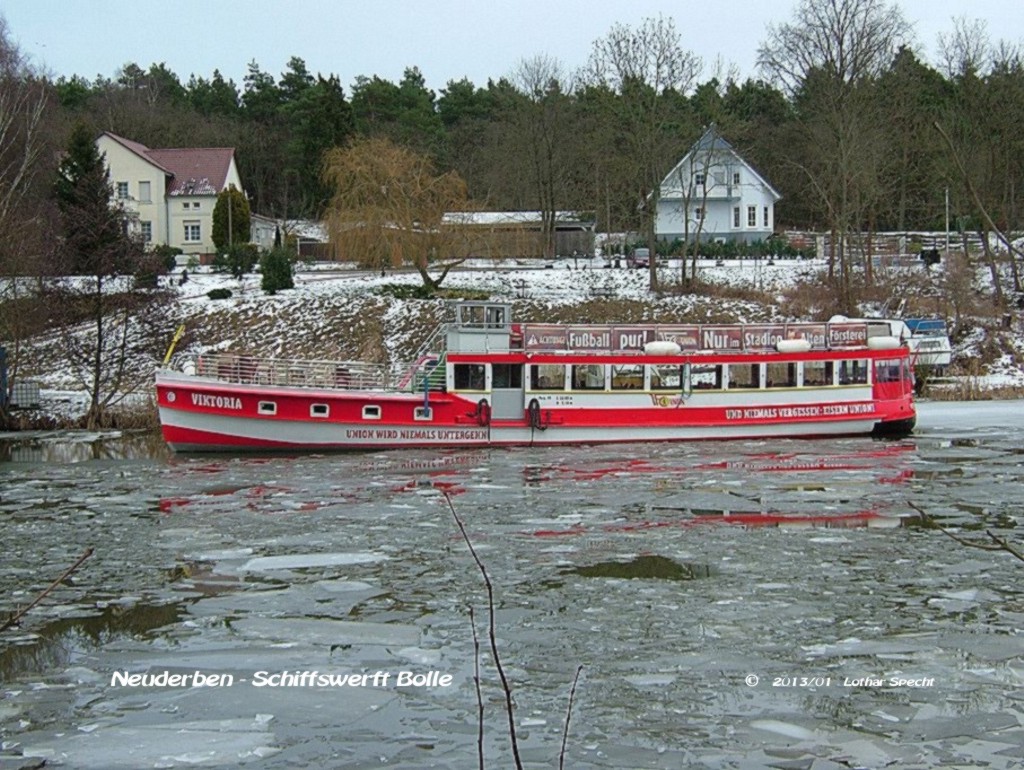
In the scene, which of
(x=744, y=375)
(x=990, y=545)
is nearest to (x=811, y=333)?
(x=744, y=375)

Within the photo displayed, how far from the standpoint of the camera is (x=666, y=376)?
29844 mm

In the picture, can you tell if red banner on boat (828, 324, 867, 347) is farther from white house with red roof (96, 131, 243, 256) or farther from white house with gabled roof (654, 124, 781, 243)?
white house with red roof (96, 131, 243, 256)

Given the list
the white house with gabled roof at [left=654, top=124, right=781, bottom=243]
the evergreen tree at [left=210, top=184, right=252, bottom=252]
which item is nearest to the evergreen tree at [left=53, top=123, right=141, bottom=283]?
the evergreen tree at [left=210, top=184, right=252, bottom=252]

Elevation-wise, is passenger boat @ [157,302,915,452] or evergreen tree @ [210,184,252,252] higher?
evergreen tree @ [210,184,252,252]

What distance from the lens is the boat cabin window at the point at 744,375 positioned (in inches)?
1179

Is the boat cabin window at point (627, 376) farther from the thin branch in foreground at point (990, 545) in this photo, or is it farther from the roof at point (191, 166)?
the roof at point (191, 166)

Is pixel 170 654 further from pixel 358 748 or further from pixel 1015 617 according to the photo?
pixel 1015 617

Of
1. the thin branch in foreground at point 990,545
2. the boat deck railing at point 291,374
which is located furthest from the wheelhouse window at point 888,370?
the thin branch in foreground at point 990,545

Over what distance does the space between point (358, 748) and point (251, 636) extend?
128 inches

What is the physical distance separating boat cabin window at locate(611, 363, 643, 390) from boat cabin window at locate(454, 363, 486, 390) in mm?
3192

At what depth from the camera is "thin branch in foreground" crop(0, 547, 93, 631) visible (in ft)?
40.4

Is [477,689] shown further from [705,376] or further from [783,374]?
[783,374]

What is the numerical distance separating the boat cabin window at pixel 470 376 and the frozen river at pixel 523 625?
7018mm

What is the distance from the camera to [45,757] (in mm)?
8656
